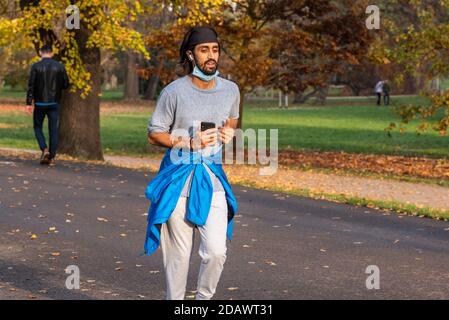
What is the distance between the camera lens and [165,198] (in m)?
6.17

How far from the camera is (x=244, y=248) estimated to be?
9.88 m

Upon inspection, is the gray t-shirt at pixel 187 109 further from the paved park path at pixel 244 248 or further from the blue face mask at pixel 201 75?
the paved park path at pixel 244 248

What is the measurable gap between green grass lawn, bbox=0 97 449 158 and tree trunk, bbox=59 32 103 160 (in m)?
4.75

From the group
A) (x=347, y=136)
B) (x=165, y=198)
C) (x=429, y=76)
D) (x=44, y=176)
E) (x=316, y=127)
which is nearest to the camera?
(x=165, y=198)

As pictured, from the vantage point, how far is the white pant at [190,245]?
20.4 feet

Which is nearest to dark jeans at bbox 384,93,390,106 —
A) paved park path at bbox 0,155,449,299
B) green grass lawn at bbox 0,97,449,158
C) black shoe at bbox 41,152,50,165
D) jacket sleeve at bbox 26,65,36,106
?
green grass lawn at bbox 0,97,449,158

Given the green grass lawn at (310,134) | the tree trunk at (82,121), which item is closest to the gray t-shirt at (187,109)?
the tree trunk at (82,121)

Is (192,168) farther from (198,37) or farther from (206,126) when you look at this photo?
(198,37)

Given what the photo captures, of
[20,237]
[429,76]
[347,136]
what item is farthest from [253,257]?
[347,136]

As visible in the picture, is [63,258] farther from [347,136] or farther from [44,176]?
[347,136]

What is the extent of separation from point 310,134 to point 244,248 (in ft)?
81.9

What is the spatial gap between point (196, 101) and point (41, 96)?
10.9m

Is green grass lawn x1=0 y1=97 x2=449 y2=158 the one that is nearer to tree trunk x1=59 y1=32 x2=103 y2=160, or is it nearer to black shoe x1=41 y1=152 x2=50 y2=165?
tree trunk x1=59 y1=32 x2=103 y2=160

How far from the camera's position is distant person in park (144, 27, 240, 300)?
243 inches
